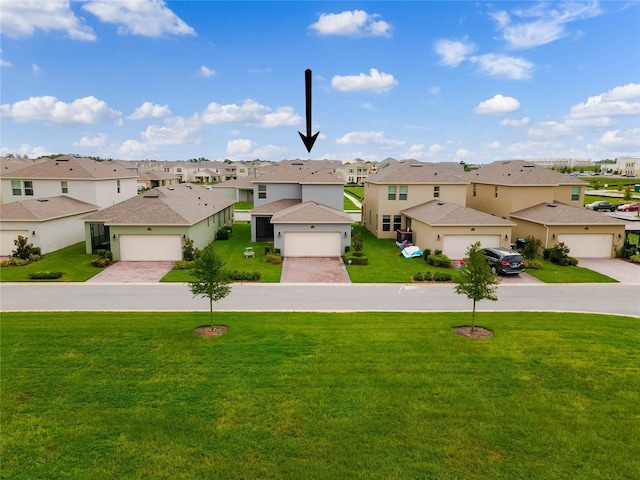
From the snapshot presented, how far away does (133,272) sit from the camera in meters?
23.7

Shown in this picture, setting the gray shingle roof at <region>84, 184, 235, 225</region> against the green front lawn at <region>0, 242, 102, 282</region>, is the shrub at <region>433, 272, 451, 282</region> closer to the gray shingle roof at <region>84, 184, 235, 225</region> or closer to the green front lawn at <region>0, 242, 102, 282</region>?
the gray shingle roof at <region>84, 184, 235, 225</region>

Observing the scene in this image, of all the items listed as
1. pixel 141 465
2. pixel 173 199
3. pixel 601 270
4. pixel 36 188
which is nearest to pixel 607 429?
pixel 141 465

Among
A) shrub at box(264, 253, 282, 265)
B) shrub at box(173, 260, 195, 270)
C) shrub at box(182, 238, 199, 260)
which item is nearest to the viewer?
shrub at box(173, 260, 195, 270)

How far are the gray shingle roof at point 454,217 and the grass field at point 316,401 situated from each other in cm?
1270

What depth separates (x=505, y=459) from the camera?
8398 millimetres

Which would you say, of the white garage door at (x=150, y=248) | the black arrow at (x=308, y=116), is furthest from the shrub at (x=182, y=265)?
the black arrow at (x=308, y=116)

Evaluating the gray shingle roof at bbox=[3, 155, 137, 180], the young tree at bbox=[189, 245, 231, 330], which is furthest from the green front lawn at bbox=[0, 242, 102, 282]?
the young tree at bbox=[189, 245, 231, 330]

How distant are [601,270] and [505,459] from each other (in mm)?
21516

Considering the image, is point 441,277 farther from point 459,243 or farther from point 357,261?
point 459,243

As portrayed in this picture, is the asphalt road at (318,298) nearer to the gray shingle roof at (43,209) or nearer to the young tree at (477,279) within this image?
the young tree at (477,279)

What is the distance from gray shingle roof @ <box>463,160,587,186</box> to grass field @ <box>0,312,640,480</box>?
20.3 metres

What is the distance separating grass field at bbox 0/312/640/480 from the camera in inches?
325

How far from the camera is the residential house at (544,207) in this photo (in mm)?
28422

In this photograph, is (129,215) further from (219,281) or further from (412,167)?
(412,167)
